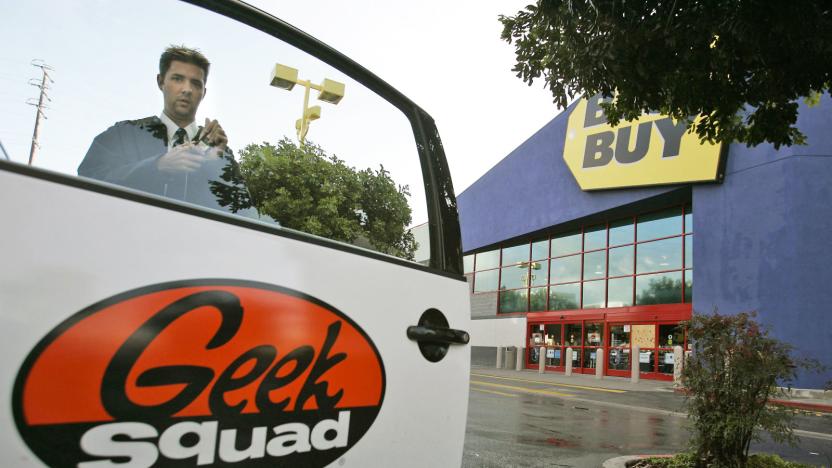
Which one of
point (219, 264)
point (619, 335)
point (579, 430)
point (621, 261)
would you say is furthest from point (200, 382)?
point (621, 261)

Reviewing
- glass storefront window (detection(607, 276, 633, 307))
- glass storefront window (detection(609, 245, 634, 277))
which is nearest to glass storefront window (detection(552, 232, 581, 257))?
glass storefront window (detection(609, 245, 634, 277))

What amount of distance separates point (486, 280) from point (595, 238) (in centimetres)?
727

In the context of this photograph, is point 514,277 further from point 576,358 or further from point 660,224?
point 660,224

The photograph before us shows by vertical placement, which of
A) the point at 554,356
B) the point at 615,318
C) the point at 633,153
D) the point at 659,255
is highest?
the point at 633,153

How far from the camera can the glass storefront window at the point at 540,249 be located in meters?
24.4

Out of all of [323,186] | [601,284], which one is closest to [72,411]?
[323,186]

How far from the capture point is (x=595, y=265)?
2175cm

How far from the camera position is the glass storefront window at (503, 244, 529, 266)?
1004 inches

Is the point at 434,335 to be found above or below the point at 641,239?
below

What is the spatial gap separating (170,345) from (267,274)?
0.23m

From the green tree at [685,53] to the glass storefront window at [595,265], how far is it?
1611 cm

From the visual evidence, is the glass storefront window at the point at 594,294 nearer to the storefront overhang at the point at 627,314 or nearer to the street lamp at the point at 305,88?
the storefront overhang at the point at 627,314

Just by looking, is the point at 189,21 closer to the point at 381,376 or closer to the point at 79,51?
the point at 79,51

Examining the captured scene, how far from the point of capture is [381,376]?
1.38 meters
